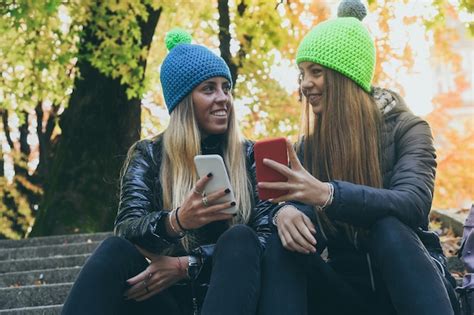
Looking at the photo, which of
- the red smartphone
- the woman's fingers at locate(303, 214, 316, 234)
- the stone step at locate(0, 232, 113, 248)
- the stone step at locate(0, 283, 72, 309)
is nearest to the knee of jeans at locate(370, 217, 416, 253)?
the woman's fingers at locate(303, 214, 316, 234)

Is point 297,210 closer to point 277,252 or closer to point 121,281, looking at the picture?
point 277,252

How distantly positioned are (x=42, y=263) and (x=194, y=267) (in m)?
3.03

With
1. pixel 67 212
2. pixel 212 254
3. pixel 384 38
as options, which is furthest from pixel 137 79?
pixel 212 254

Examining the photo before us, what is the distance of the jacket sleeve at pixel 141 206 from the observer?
11.0 feet

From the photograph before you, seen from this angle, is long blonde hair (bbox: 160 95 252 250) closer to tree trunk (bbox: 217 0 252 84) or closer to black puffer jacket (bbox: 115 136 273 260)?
black puffer jacket (bbox: 115 136 273 260)

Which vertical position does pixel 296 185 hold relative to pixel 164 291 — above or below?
above

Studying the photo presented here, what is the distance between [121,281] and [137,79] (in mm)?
6144

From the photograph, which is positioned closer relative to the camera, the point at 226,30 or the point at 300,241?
the point at 300,241

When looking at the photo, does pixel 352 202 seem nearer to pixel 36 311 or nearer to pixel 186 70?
pixel 186 70

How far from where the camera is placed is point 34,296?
15.9ft

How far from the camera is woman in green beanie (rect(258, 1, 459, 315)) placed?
3.02 metres

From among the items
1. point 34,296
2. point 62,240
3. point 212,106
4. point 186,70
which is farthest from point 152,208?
point 62,240

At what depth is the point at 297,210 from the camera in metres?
3.24

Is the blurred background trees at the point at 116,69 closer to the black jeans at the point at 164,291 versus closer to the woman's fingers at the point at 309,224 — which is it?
the woman's fingers at the point at 309,224
